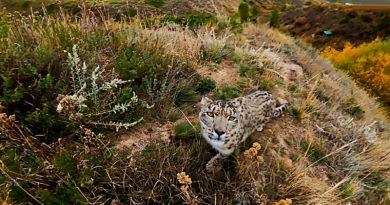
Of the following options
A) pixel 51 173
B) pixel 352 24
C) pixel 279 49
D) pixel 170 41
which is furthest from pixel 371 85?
pixel 352 24

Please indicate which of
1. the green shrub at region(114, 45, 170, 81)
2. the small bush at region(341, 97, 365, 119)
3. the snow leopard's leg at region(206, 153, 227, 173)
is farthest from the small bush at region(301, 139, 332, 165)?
the small bush at region(341, 97, 365, 119)

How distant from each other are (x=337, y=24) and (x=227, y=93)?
167 ft

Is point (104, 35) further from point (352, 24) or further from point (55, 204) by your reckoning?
point (352, 24)

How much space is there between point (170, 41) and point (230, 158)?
8.60 ft

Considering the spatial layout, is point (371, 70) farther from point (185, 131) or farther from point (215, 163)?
point (215, 163)

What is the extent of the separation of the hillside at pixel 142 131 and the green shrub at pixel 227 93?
2 cm

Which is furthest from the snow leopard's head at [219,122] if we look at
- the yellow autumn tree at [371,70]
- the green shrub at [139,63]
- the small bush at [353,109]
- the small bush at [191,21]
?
the yellow autumn tree at [371,70]

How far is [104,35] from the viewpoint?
21.2 ft

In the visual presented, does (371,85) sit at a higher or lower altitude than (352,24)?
higher

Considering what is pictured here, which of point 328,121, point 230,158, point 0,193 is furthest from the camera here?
point 328,121

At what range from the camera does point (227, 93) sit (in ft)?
21.6

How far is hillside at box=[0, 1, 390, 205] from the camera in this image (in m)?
4.22

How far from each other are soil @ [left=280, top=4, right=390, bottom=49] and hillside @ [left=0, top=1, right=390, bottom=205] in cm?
3936

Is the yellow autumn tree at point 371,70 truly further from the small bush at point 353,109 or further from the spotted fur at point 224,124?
the spotted fur at point 224,124
